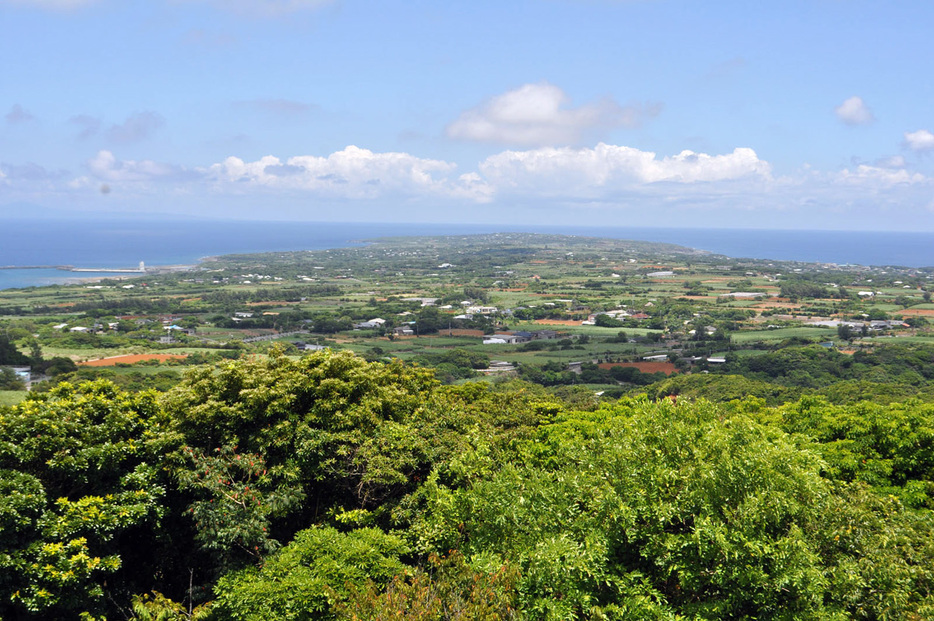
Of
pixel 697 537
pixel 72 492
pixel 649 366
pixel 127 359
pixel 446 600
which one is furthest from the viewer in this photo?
pixel 649 366

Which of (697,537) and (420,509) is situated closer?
(697,537)

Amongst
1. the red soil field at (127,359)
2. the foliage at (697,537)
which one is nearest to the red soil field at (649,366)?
the red soil field at (127,359)

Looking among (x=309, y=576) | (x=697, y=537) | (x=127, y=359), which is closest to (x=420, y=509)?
(x=309, y=576)

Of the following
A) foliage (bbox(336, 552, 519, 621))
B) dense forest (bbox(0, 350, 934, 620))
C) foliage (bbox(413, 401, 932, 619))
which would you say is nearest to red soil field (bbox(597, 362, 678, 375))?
dense forest (bbox(0, 350, 934, 620))

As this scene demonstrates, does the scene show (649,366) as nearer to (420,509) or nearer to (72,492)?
(420,509)

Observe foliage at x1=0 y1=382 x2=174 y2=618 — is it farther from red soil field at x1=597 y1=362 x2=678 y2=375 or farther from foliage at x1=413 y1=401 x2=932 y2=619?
red soil field at x1=597 y1=362 x2=678 y2=375

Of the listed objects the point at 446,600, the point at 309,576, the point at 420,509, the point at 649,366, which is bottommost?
the point at 649,366

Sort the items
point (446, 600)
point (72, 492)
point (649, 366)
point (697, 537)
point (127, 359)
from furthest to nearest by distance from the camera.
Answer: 1. point (649, 366)
2. point (127, 359)
3. point (72, 492)
4. point (446, 600)
5. point (697, 537)

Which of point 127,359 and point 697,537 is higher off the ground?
point 697,537
